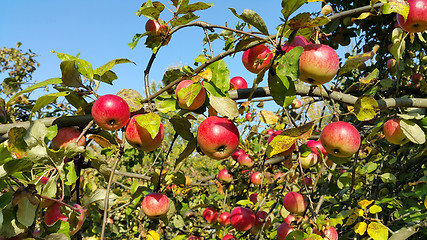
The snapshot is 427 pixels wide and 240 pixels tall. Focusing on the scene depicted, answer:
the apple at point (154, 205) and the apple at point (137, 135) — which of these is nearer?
the apple at point (137, 135)

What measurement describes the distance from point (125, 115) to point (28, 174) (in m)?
0.34

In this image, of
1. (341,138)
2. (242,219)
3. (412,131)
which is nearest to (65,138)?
(341,138)

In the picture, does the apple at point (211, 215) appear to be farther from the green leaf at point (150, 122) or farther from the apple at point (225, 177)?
the green leaf at point (150, 122)

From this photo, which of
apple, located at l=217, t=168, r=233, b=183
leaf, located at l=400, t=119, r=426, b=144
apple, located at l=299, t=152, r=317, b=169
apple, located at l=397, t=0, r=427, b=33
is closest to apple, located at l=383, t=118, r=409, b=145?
leaf, located at l=400, t=119, r=426, b=144

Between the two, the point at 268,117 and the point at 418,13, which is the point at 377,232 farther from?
the point at 418,13

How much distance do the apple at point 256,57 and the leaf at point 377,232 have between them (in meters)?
0.98

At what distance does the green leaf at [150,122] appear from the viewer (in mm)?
899

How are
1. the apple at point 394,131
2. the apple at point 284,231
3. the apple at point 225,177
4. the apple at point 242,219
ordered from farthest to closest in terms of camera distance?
the apple at point 225,177 → the apple at point 242,219 → the apple at point 284,231 → the apple at point 394,131

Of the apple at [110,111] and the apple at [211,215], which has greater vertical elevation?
the apple at [110,111]

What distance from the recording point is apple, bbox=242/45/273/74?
43.8 inches

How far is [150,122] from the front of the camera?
0.92 m

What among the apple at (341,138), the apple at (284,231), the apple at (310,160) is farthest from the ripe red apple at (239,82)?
the apple at (284,231)

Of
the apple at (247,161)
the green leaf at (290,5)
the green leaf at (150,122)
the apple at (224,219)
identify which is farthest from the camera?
the apple at (247,161)

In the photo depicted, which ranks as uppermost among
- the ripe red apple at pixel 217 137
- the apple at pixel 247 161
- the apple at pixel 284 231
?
the ripe red apple at pixel 217 137
